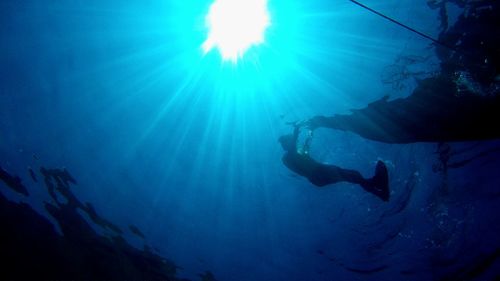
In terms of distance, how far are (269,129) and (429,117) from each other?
390cm

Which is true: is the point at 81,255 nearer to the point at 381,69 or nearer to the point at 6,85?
the point at 6,85

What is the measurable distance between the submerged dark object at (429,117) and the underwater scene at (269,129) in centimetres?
4

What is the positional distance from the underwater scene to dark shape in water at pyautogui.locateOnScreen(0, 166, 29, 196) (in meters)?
0.10

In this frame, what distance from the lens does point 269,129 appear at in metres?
8.57

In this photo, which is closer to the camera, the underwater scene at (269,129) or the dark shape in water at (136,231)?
the underwater scene at (269,129)

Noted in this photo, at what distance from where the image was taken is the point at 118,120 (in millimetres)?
9570

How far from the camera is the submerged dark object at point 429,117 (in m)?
6.55

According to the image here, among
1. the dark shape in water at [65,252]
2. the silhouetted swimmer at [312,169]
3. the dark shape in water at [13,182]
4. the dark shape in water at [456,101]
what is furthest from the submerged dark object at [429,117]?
the dark shape in water at [13,182]

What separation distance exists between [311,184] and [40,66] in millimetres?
8801

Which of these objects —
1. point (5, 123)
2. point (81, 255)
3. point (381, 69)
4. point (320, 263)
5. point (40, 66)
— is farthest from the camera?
point (81, 255)

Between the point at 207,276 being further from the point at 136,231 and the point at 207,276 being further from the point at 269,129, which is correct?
the point at 269,129

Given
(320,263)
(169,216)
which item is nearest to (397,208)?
(320,263)

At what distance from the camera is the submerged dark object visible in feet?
21.5

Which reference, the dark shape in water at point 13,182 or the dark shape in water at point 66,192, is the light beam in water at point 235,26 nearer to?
the dark shape in water at point 66,192
